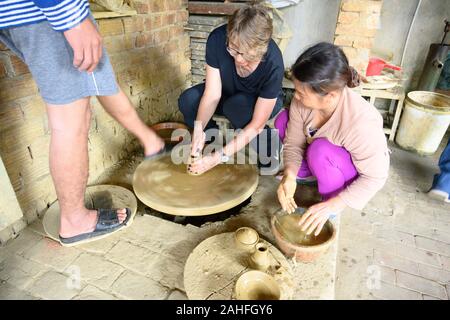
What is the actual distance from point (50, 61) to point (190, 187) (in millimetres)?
932

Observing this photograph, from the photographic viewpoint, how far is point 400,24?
2898mm

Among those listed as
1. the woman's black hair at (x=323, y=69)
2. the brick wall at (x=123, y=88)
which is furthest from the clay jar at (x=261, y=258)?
the brick wall at (x=123, y=88)

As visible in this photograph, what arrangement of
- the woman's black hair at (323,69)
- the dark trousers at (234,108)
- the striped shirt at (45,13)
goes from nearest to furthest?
1. the striped shirt at (45,13)
2. the woman's black hair at (323,69)
3. the dark trousers at (234,108)

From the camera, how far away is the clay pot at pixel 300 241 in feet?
4.47

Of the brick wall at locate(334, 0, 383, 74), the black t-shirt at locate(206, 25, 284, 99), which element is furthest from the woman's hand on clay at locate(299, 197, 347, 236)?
the brick wall at locate(334, 0, 383, 74)

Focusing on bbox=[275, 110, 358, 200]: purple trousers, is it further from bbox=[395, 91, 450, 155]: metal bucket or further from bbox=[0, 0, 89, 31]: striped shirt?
bbox=[395, 91, 450, 155]: metal bucket

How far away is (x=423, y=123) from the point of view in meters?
2.50

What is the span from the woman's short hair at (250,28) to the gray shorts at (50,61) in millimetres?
700

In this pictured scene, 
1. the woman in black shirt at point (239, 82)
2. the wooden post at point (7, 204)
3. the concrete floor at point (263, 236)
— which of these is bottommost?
the concrete floor at point (263, 236)

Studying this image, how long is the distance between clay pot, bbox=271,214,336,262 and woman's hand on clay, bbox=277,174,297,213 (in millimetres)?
77

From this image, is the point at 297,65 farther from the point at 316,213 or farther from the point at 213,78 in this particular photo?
the point at 213,78

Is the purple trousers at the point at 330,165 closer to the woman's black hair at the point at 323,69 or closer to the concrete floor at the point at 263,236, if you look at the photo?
the concrete floor at the point at 263,236

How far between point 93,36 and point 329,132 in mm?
1112

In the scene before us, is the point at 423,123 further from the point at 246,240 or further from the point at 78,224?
the point at 78,224
